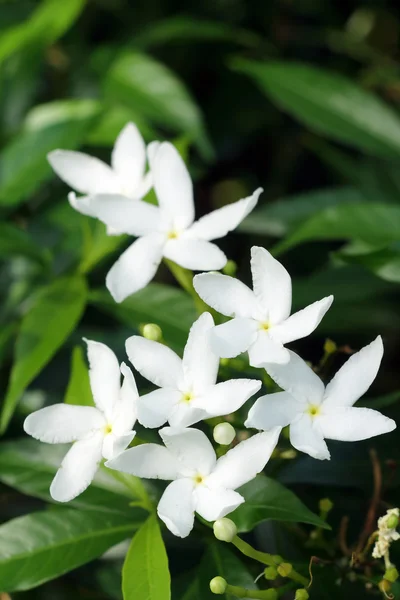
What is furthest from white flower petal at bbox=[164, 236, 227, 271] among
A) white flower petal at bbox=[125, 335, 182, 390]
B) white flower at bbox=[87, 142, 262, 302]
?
white flower petal at bbox=[125, 335, 182, 390]

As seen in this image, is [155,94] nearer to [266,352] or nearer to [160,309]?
[160,309]

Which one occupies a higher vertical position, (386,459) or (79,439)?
(79,439)

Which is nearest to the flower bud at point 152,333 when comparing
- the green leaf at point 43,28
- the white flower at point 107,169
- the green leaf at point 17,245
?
the white flower at point 107,169

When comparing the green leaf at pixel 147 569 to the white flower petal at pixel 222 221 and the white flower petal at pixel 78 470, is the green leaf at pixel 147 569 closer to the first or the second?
the white flower petal at pixel 78 470

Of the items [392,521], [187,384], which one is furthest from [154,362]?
[392,521]

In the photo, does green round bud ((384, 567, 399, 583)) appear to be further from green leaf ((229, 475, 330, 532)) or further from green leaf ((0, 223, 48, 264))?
green leaf ((0, 223, 48, 264))

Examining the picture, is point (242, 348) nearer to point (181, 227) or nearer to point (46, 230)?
point (181, 227)

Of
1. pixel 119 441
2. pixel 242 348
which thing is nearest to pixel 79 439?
pixel 119 441

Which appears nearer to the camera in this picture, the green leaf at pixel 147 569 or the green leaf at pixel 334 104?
the green leaf at pixel 147 569
